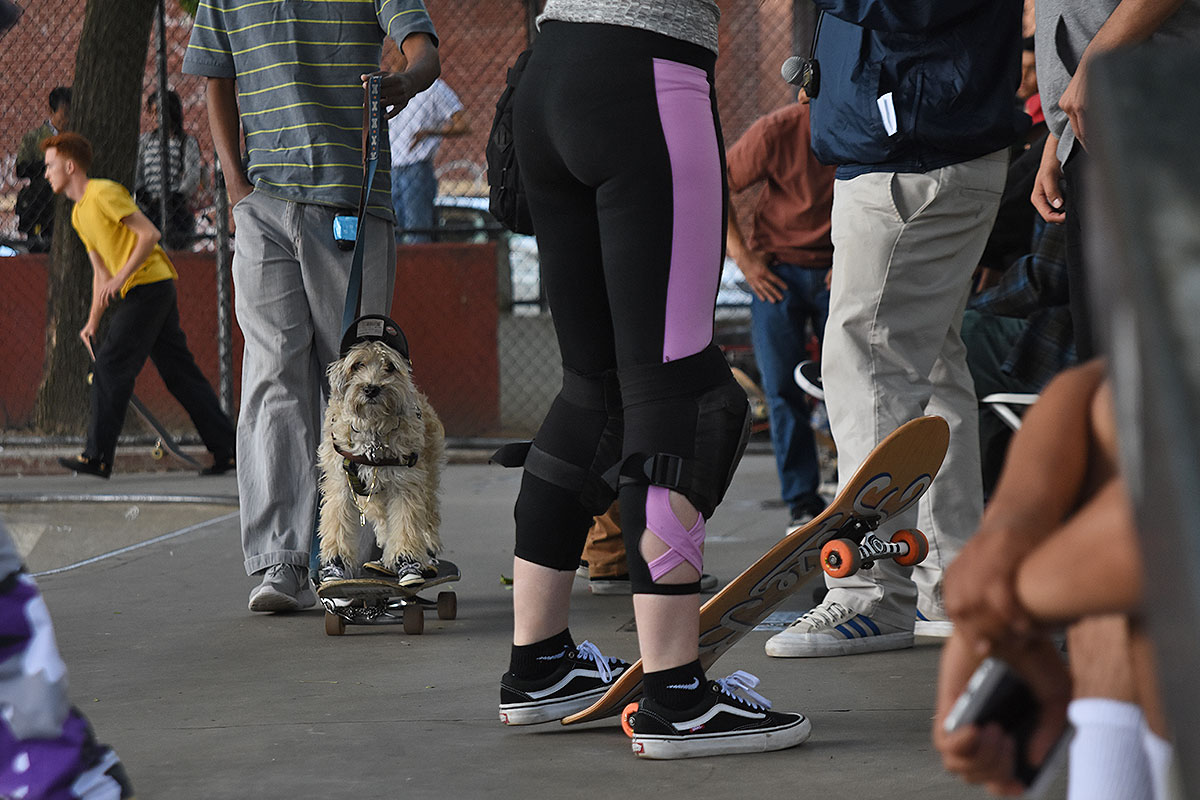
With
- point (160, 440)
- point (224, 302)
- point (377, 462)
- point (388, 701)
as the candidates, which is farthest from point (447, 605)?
point (224, 302)

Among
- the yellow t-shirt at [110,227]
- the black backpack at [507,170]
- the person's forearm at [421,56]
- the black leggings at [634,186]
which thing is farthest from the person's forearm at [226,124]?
the yellow t-shirt at [110,227]

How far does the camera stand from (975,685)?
113 cm

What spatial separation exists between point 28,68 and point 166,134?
2501 millimetres

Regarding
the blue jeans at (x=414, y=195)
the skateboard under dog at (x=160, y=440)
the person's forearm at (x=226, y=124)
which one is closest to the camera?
the person's forearm at (x=226, y=124)

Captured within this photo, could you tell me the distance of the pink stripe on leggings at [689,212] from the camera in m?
2.60

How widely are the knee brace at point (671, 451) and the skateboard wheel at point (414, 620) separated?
4.84ft

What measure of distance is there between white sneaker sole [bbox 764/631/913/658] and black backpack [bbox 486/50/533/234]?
1.27m

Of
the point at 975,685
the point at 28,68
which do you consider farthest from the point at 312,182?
the point at 28,68

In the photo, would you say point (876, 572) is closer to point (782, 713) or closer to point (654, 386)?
point (782, 713)

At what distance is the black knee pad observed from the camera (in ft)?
8.57

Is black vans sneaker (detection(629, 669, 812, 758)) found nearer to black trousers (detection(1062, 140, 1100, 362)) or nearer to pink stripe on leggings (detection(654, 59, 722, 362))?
pink stripe on leggings (detection(654, 59, 722, 362))

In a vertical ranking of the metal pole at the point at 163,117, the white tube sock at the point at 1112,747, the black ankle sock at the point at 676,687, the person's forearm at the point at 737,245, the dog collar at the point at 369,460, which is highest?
the metal pole at the point at 163,117

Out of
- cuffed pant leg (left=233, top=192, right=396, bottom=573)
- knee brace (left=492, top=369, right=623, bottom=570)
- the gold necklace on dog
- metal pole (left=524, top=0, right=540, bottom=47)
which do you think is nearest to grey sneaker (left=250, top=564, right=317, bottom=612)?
cuffed pant leg (left=233, top=192, right=396, bottom=573)

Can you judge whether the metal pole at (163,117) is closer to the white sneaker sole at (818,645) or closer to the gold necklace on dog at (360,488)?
the gold necklace on dog at (360,488)
